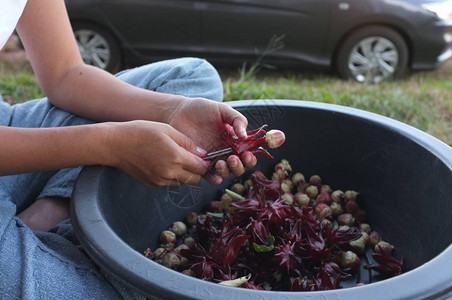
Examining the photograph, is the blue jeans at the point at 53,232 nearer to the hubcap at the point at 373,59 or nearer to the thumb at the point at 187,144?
the thumb at the point at 187,144

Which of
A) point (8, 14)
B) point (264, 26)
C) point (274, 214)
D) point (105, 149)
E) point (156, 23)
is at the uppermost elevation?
point (8, 14)

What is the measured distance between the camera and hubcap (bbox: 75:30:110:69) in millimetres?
5211

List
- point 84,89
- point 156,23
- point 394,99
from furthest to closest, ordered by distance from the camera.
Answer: point 156,23
point 394,99
point 84,89

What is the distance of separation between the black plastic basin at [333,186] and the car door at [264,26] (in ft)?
10.0

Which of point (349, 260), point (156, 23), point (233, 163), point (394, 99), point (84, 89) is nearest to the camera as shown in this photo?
point (233, 163)

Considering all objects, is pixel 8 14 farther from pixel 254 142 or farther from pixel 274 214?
pixel 274 214

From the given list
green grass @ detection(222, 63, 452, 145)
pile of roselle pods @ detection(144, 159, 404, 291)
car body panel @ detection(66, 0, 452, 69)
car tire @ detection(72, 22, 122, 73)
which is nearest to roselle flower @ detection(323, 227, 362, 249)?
pile of roselle pods @ detection(144, 159, 404, 291)

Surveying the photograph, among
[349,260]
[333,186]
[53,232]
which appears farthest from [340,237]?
[53,232]

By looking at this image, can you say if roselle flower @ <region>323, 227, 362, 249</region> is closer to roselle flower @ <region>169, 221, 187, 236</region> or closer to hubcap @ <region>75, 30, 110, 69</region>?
roselle flower @ <region>169, 221, 187, 236</region>

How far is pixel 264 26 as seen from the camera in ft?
16.1

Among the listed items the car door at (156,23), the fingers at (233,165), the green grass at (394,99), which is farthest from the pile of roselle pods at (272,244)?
the car door at (156,23)

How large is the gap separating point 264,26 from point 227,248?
12.4 feet

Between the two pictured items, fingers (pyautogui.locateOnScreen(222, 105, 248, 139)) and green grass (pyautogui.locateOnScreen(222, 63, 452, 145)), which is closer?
fingers (pyautogui.locateOnScreen(222, 105, 248, 139))

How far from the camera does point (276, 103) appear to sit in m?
1.87
